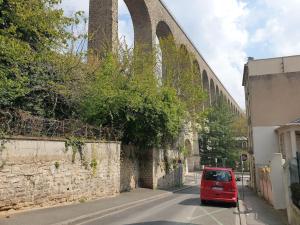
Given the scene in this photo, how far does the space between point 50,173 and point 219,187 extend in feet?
25.1

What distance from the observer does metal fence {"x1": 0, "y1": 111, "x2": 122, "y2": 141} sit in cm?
1236

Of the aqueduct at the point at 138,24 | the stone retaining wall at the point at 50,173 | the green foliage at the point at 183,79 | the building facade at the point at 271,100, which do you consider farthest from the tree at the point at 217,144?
the stone retaining wall at the point at 50,173

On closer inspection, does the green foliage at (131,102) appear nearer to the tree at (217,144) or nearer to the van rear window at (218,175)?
the van rear window at (218,175)

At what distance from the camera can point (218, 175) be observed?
682 inches

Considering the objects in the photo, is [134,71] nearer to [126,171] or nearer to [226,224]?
[126,171]

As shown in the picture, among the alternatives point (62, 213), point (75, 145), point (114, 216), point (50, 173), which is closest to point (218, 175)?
point (114, 216)

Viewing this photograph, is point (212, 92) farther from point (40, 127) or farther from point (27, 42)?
point (40, 127)

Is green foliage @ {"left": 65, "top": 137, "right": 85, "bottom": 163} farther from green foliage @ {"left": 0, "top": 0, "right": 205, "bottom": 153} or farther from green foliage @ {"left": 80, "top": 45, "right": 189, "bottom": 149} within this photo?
green foliage @ {"left": 80, "top": 45, "right": 189, "bottom": 149}

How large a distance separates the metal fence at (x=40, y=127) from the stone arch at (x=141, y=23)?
16.4m

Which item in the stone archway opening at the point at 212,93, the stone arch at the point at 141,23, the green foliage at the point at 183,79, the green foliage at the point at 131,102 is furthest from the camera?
the stone archway opening at the point at 212,93

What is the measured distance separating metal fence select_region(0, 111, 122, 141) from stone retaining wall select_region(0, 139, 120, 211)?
54 centimetres

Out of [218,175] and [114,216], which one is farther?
[218,175]

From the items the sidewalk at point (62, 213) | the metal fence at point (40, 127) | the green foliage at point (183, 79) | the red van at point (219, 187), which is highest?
the green foliage at point (183, 79)

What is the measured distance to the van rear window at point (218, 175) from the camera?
17188mm
